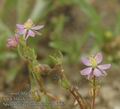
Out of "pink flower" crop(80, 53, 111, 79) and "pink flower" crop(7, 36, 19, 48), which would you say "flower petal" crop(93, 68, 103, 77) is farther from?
"pink flower" crop(7, 36, 19, 48)

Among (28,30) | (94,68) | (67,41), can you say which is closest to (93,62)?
(94,68)

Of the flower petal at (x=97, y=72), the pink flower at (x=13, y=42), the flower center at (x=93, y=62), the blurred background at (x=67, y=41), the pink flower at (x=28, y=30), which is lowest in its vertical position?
the flower petal at (x=97, y=72)

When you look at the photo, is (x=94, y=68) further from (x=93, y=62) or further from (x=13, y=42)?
(x=13, y=42)

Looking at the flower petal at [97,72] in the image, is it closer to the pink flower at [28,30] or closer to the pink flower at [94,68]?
the pink flower at [94,68]

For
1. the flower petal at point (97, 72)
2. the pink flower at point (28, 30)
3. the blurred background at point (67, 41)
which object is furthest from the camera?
the blurred background at point (67, 41)

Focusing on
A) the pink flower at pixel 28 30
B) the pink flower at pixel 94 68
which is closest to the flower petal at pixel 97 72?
the pink flower at pixel 94 68

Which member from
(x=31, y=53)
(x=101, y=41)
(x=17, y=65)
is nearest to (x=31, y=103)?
(x=31, y=53)

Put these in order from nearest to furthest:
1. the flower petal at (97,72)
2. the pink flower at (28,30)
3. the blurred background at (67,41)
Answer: the flower petal at (97,72) → the pink flower at (28,30) → the blurred background at (67,41)

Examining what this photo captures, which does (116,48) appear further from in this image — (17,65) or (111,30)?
(17,65)

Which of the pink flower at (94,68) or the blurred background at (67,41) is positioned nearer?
the pink flower at (94,68)
